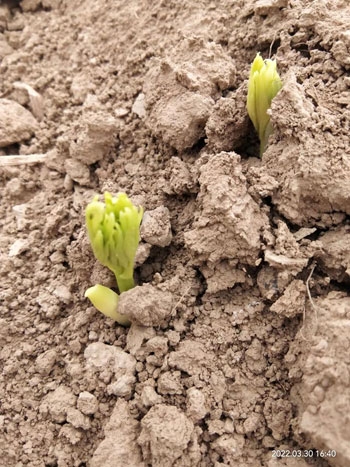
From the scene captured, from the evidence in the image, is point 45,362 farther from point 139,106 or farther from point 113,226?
point 139,106

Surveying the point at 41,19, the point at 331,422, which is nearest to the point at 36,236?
the point at 331,422

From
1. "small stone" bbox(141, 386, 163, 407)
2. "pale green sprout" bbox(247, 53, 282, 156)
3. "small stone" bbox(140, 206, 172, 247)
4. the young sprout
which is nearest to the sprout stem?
the young sprout

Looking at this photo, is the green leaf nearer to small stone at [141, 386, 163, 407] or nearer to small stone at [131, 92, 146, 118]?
small stone at [141, 386, 163, 407]

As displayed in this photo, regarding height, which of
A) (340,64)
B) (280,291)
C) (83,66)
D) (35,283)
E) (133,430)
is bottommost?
(133,430)

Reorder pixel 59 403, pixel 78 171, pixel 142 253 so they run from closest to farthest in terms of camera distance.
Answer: pixel 59 403
pixel 142 253
pixel 78 171

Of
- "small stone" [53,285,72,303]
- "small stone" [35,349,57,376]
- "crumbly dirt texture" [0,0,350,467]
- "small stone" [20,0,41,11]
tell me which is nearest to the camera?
"crumbly dirt texture" [0,0,350,467]

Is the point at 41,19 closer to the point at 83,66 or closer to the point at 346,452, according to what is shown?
the point at 83,66

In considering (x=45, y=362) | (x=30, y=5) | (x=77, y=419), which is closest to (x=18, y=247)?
(x=45, y=362)
